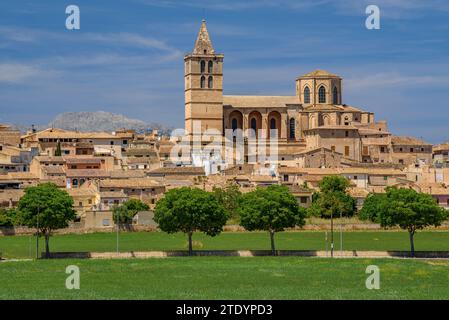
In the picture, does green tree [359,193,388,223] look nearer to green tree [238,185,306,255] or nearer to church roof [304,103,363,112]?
green tree [238,185,306,255]

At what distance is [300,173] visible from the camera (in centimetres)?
9931

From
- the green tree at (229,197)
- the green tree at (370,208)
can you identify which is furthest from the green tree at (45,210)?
the green tree at (370,208)

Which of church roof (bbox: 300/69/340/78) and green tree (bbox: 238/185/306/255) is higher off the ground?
church roof (bbox: 300/69/340/78)

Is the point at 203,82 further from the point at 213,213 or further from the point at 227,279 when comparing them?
the point at 227,279

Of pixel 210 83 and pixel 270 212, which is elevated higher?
pixel 210 83

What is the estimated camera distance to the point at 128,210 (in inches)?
3150

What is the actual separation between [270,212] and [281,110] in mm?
63275

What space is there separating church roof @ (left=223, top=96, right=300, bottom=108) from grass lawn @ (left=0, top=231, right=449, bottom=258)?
49726mm

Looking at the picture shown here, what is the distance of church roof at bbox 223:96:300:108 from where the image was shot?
125m

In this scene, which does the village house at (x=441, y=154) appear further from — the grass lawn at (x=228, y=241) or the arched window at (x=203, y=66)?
the grass lawn at (x=228, y=241)

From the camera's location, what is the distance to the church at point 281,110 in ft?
394

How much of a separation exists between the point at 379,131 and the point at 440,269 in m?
72.5

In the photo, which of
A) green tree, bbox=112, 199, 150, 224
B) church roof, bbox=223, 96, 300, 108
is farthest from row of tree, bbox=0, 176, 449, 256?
church roof, bbox=223, 96, 300, 108

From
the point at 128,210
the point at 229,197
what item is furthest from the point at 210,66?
the point at 128,210
